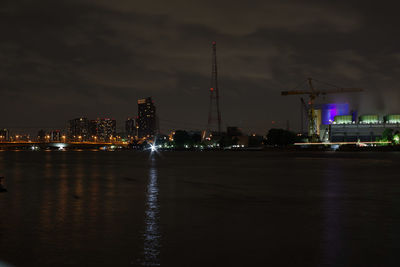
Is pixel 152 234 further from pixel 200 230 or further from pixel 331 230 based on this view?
pixel 331 230

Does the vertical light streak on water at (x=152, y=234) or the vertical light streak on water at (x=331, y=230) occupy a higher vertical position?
the vertical light streak on water at (x=152, y=234)

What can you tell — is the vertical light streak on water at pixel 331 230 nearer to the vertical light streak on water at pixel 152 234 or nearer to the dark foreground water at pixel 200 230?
the dark foreground water at pixel 200 230

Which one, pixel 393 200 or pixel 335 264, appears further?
pixel 393 200

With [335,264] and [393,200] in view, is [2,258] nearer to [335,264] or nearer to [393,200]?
[335,264]

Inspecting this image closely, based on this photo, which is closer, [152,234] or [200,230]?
[152,234]

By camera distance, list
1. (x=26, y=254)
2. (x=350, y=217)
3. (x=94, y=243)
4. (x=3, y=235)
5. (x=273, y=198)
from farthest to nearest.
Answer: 1. (x=273, y=198)
2. (x=350, y=217)
3. (x=3, y=235)
4. (x=94, y=243)
5. (x=26, y=254)

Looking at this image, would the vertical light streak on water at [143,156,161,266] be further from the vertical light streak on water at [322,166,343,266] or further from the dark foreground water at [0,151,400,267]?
the vertical light streak on water at [322,166,343,266]

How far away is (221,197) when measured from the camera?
2348 centimetres

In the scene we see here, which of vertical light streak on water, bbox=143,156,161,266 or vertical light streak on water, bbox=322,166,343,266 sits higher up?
vertical light streak on water, bbox=143,156,161,266

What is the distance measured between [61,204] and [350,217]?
11874 mm

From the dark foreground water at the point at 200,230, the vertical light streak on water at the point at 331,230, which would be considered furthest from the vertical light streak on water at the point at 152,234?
the vertical light streak on water at the point at 331,230

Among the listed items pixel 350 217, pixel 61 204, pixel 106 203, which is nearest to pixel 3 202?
pixel 61 204

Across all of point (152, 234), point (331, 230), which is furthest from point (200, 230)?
point (331, 230)

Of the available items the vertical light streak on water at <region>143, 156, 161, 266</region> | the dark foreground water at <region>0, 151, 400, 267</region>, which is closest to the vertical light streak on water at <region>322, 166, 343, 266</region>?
the dark foreground water at <region>0, 151, 400, 267</region>
